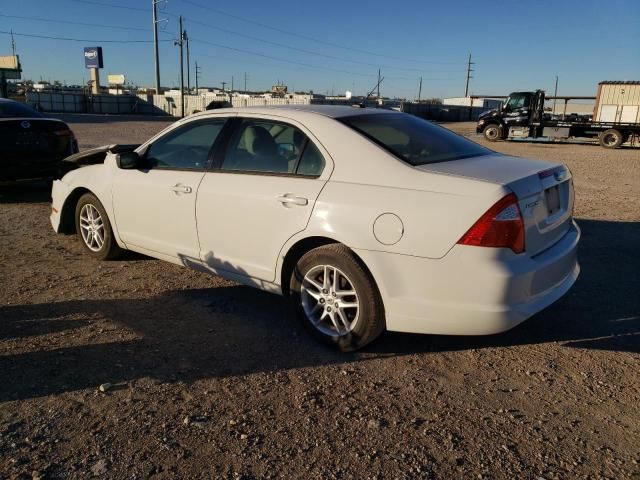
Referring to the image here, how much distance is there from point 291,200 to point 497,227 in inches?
52.4

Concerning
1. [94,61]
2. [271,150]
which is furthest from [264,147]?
[94,61]

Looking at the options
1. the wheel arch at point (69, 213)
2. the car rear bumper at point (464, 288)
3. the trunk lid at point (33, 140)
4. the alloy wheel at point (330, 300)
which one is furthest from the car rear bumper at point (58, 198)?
the car rear bumper at point (464, 288)

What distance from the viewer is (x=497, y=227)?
115 inches

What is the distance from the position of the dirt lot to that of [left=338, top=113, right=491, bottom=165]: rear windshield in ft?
4.22

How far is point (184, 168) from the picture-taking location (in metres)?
4.34

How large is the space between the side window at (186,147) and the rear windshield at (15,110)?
488 cm

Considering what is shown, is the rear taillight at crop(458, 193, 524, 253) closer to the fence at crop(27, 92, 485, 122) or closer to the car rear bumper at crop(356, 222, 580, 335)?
the car rear bumper at crop(356, 222, 580, 335)

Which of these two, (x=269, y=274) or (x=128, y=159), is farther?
(x=128, y=159)

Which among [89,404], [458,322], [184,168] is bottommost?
[89,404]

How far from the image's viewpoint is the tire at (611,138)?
25.0 meters

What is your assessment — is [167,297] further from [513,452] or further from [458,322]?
[513,452]

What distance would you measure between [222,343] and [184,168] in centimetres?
153

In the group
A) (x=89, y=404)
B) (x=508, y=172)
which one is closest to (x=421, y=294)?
(x=508, y=172)

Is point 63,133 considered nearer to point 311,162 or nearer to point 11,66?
point 311,162
